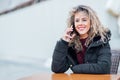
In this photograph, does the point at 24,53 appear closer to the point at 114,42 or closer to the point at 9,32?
the point at 9,32

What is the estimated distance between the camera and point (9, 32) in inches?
185

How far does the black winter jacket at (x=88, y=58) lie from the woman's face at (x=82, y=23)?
72mm

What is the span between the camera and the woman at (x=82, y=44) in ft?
5.49

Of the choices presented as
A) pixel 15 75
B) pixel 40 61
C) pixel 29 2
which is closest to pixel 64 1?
pixel 29 2

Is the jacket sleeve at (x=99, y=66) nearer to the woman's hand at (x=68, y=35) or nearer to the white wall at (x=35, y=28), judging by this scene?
the woman's hand at (x=68, y=35)

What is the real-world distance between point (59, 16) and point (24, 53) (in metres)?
0.73

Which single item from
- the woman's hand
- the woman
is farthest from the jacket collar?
the woman's hand

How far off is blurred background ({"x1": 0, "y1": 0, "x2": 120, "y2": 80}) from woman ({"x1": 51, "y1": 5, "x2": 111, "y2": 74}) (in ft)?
8.12

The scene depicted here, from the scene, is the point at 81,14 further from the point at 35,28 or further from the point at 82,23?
the point at 35,28

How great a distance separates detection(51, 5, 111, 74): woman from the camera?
1.67 m

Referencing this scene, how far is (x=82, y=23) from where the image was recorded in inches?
67.2

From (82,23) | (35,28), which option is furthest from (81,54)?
(35,28)

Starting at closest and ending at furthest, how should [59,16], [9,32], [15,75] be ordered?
[15,75]
[59,16]
[9,32]

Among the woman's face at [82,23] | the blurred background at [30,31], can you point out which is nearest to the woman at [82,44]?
the woman's face at [82,23]
